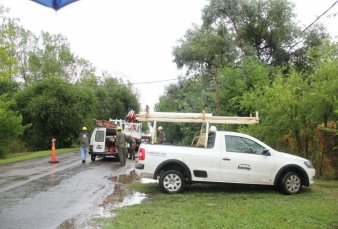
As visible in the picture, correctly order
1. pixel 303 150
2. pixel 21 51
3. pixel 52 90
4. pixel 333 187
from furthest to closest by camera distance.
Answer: pixel 21 51 < pixel 52 90 < pixel 303 150 < pixel 333 187

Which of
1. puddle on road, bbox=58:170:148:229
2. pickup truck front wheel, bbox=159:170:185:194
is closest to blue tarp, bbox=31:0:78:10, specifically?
puddle on road, bbox=58:170:148:229

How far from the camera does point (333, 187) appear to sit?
519 inches

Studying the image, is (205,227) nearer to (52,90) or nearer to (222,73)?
(222,73)

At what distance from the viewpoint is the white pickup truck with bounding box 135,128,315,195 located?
460 inches

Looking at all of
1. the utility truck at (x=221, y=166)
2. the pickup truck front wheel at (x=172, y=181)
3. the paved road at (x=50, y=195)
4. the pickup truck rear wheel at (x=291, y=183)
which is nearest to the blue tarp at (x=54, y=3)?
the paved road at (x=50, y=195)

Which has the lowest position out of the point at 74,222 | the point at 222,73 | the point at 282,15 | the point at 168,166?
the point at 74,222

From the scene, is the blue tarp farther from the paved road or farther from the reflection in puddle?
the reflection in puddle

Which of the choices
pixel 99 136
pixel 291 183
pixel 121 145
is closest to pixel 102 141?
pixel 99 136

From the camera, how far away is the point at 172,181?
1175 cm

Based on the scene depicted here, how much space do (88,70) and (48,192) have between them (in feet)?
196

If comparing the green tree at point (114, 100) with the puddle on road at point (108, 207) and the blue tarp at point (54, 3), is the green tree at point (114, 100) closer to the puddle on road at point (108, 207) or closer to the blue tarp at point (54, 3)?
the puddle on road at point (108, 207)

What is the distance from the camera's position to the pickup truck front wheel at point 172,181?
38.4 ft

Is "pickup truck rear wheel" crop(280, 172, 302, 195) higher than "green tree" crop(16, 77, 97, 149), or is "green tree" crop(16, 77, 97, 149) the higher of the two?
"green tree" crop(16, 77, 97, 149)

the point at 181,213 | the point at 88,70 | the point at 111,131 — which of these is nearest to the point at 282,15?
the point at 111,131
